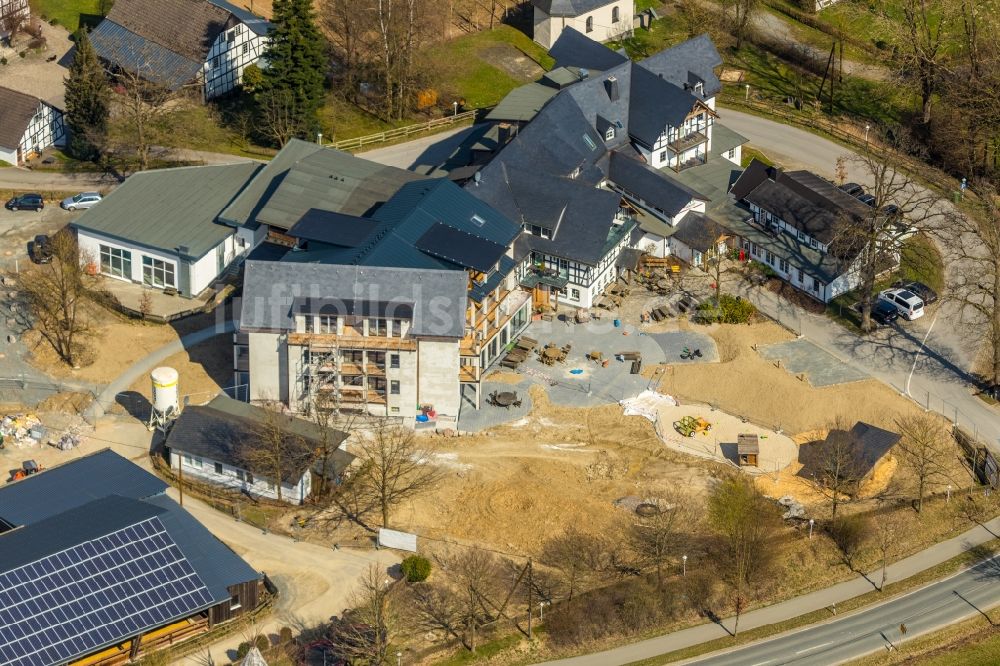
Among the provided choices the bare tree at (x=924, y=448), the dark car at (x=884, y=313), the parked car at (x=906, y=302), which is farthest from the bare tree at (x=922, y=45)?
the bare tree at (x=924, y=448)

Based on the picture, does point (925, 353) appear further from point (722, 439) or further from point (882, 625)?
point (882, 625)

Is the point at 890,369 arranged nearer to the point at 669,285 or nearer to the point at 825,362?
the point at 825,362

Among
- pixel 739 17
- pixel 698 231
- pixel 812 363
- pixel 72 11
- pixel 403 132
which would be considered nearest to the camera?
pixel 812 363

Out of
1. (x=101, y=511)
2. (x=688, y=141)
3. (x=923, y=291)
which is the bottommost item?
(x=101, y=511)

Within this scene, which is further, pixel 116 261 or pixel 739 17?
pixel 739 17

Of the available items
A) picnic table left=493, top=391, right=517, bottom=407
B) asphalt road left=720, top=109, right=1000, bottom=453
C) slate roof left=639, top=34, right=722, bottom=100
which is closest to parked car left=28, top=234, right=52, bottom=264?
picnic table left=493, top=391, right=517, bottom=407

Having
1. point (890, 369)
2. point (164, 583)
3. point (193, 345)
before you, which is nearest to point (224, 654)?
point (164, 583)

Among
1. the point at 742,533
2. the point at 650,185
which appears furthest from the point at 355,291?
the point at 650,185
